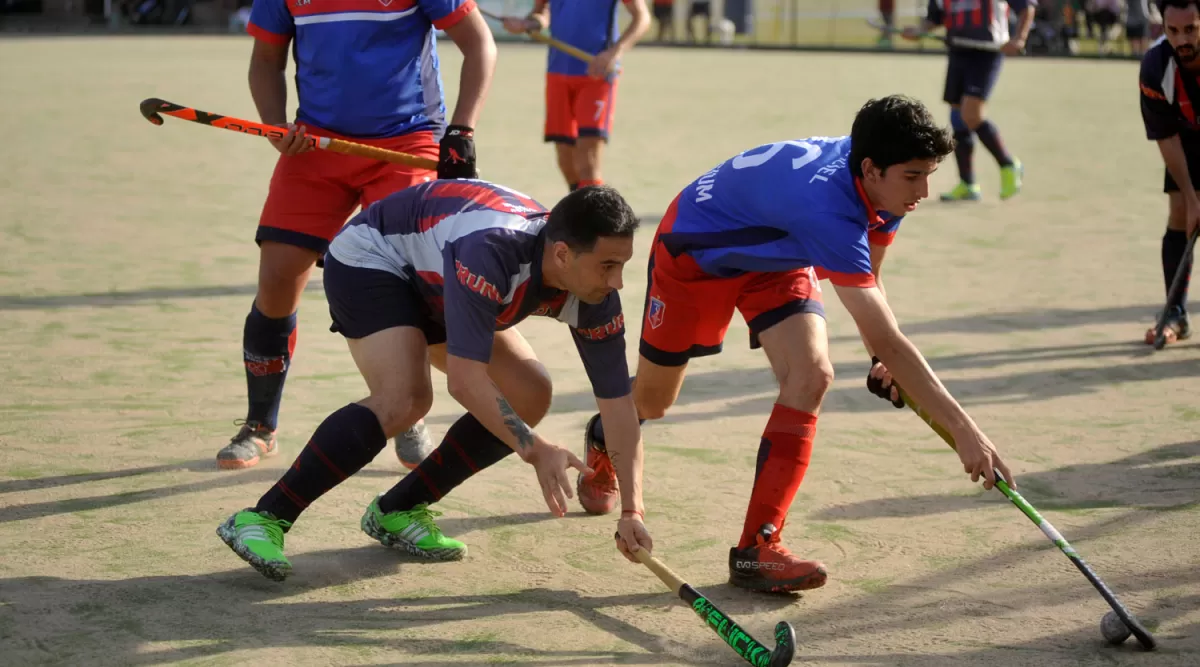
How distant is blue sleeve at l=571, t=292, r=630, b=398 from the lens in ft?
11.9

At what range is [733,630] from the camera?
326cm

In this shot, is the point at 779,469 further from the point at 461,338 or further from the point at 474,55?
the point at 474,55

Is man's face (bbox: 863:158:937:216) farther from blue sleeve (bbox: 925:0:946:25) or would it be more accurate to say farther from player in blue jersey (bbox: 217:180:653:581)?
blue sleeve (bbox: 925:0:946:25)

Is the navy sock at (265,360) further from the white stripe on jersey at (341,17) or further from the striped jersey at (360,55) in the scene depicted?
the white stripe on jersey at (341,17)

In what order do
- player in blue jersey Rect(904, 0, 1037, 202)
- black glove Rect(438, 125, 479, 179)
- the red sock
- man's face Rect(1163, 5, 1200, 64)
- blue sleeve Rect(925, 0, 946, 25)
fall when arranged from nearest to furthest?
the red sock
black glove Rect(438, 125, 479, 179)
man's face Rect(1163, 5, 1200, 64)
player in blue jersey Rect(904, 0, 1037, 202)
blue sleeve Rect(925, 0, 946, 25)

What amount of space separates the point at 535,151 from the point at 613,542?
29.9 ft

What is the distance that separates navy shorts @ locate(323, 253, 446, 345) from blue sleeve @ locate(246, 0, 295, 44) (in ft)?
4.18

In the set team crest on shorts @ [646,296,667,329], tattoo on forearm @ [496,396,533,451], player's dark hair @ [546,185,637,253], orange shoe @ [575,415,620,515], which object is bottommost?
orange shoe @ [575,415,620,515]

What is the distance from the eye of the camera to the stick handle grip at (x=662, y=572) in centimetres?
346

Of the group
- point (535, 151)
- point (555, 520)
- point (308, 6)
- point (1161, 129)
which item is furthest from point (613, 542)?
point (535, 151)

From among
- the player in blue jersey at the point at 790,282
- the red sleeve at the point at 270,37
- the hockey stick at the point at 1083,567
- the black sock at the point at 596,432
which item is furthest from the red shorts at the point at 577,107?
the hockey stick at the point at 1083,567

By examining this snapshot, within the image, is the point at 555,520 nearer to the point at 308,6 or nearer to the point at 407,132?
the point at 407,132

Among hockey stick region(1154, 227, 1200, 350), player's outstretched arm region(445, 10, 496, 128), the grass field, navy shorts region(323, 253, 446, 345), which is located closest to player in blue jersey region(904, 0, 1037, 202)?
the grass field

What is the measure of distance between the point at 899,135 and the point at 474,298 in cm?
114
